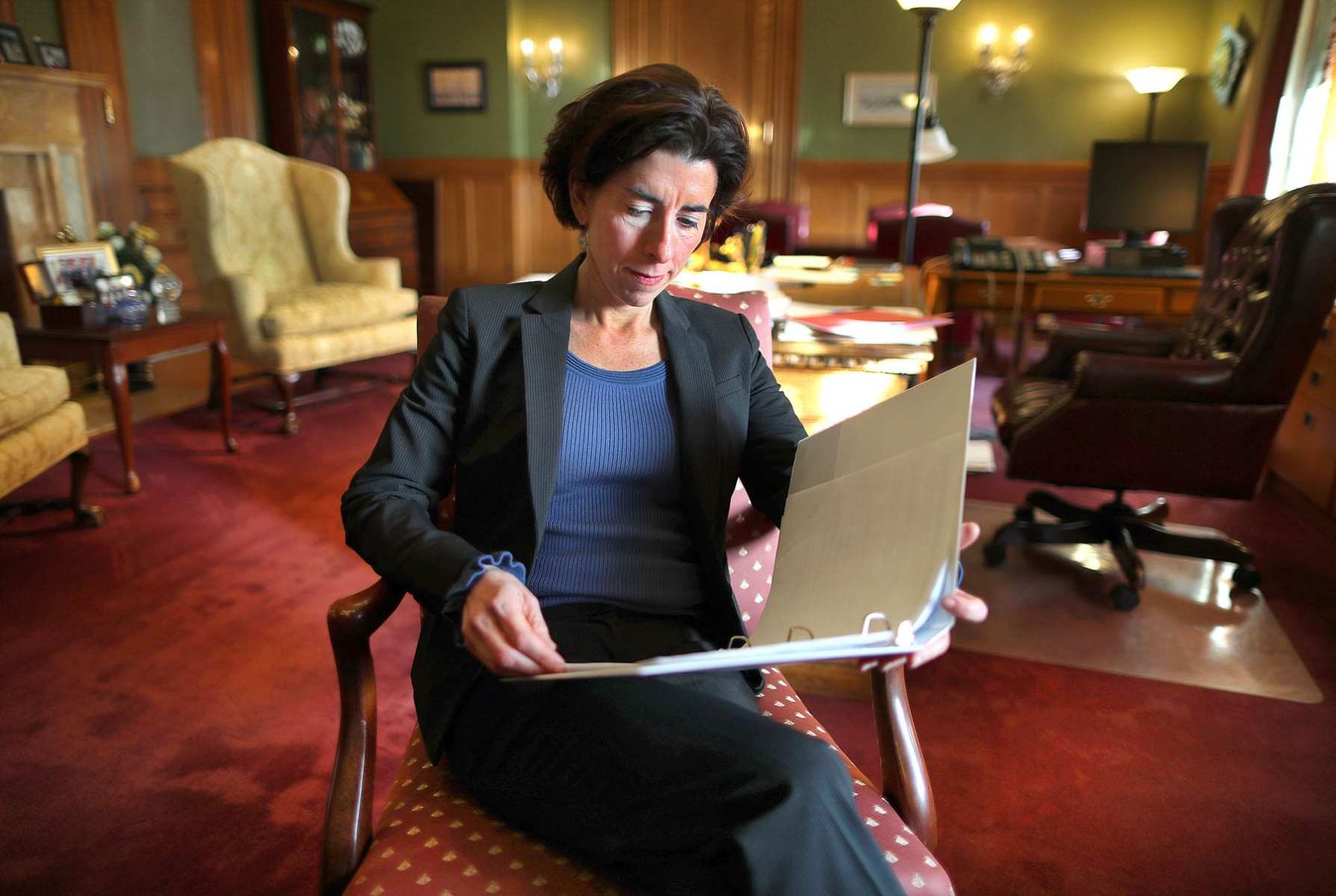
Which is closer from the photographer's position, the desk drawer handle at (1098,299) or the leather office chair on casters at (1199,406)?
the leather office chair on casters at (1199,406)

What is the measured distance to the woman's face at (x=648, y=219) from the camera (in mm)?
1146

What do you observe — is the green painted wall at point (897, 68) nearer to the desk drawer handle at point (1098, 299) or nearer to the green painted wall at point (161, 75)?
the green painted wall at point (161, 75)

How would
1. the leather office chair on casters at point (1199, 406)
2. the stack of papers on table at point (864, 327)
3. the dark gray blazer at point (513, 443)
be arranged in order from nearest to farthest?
the dark gray blazer at point (513, 443)
the stack of papers on table at point (864, 327)
the leather office chair on casters at point (1199, 406)

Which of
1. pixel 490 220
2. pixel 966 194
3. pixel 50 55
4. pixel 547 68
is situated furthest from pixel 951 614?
pixel 547 68

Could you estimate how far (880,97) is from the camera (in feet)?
24.8

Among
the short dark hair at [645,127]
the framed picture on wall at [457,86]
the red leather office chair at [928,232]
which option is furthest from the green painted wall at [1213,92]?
the short dark hair at [645,127]

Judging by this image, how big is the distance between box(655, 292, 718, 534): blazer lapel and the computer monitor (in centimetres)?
328

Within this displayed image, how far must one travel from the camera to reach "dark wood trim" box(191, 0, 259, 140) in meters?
5.90

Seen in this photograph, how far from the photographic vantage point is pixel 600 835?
921mm

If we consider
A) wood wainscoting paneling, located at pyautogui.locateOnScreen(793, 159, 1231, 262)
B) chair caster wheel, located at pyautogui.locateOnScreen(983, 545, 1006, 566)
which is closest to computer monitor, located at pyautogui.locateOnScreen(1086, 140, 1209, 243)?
chair caster wheel, located at pyautogui.locateOnScreen(983, 545, 1006, 566)

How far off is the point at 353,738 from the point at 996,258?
3216 millimetres

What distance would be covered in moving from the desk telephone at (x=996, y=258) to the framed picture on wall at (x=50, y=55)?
177 inches

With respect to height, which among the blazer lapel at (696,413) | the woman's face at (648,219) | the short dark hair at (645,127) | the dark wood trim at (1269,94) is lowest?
the blazer lapel at (696,413)

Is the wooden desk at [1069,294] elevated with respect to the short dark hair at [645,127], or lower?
lower
